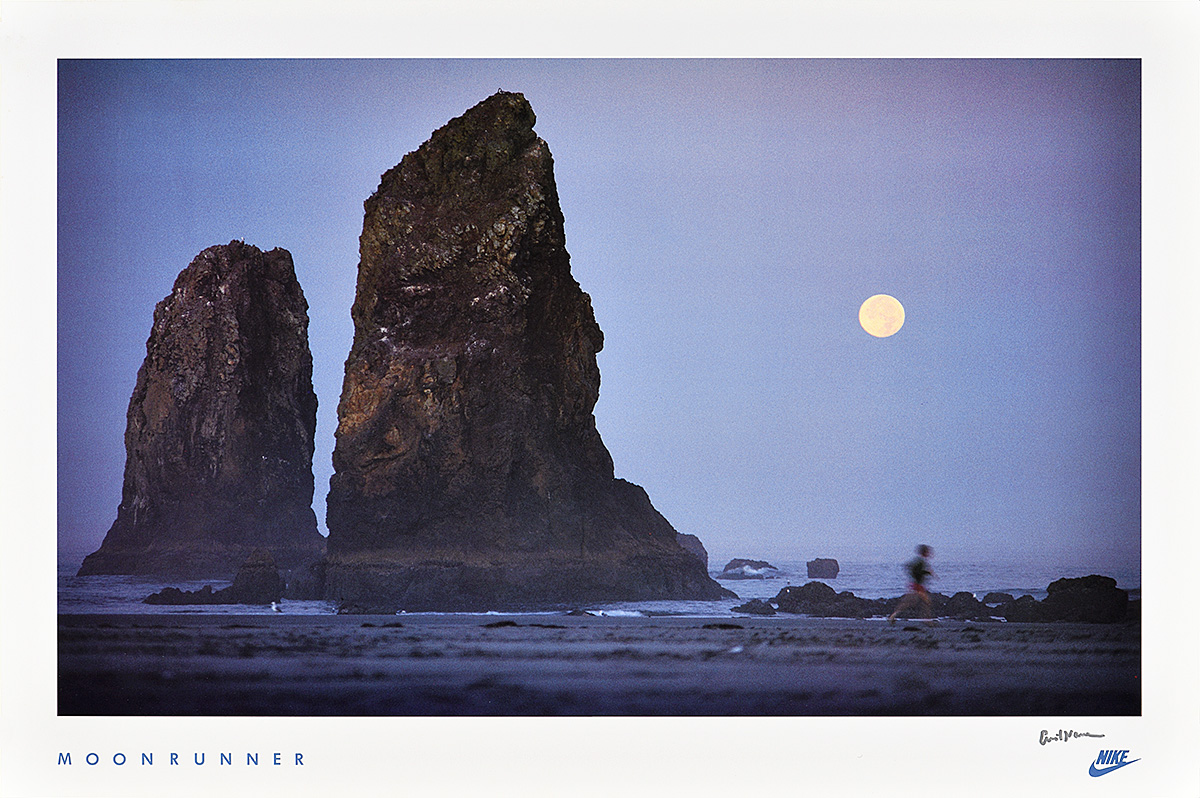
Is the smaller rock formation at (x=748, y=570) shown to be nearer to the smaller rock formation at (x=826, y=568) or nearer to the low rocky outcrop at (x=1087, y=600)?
the smaller rock formation at (x=826, y=568)

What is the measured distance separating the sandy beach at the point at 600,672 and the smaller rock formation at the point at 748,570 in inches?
189

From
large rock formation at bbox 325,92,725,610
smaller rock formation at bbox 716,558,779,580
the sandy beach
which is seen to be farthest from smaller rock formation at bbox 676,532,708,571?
the sandy beach

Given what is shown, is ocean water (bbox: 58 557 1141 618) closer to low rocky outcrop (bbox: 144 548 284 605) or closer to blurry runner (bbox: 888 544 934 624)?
low rocky outcrop (bbox: 144 548 284 605)

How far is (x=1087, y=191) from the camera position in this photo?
1199 centimetres

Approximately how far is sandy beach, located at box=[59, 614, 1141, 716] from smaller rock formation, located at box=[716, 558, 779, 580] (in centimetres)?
480

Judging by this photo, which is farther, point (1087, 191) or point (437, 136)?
point (437, 136)

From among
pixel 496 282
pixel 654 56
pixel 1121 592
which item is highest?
pixel 654 56

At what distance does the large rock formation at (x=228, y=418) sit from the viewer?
73.0 ft

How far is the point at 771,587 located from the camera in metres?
17.6

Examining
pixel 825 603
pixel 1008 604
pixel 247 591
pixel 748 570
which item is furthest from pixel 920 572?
pixel 247 591
